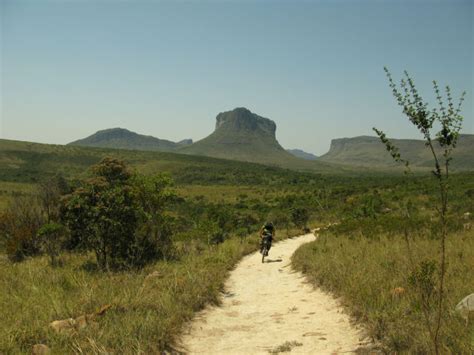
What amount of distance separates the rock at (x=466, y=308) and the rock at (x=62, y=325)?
559 centimetres

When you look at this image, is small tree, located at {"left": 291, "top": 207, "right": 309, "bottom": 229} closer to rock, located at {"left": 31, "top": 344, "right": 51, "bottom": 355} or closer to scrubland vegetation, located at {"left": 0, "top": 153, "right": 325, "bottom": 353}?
scrubland vegetation, located at {"left": 0, "top": 153, "right": 325, "bottom": 353}

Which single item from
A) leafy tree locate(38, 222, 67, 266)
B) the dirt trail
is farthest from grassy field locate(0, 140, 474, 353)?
leafy tree locate(38, 222, 67, 266)

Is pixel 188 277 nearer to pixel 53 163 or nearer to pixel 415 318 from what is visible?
pixel 415 318

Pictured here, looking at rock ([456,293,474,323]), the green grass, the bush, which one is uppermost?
rock ([456,293,474,323])

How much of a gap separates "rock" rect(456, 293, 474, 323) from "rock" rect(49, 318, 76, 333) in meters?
5.59

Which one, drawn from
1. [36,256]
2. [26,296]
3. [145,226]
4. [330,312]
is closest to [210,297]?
[330,312]

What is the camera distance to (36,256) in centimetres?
1468

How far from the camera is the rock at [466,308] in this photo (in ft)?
16.5

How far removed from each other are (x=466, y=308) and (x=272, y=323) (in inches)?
119

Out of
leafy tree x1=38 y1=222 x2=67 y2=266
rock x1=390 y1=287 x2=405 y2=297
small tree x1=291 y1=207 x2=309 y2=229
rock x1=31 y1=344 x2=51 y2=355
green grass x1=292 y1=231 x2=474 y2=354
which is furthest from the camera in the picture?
small tree x1=291 y1=207 x2=309 y2=229

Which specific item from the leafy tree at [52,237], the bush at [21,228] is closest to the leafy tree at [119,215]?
the leafy tree at [52,237]

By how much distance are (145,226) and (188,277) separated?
15.5 feet

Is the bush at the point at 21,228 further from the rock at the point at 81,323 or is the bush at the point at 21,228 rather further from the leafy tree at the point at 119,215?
the rock at the point at 81,323

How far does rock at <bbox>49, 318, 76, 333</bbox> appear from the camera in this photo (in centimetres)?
537
